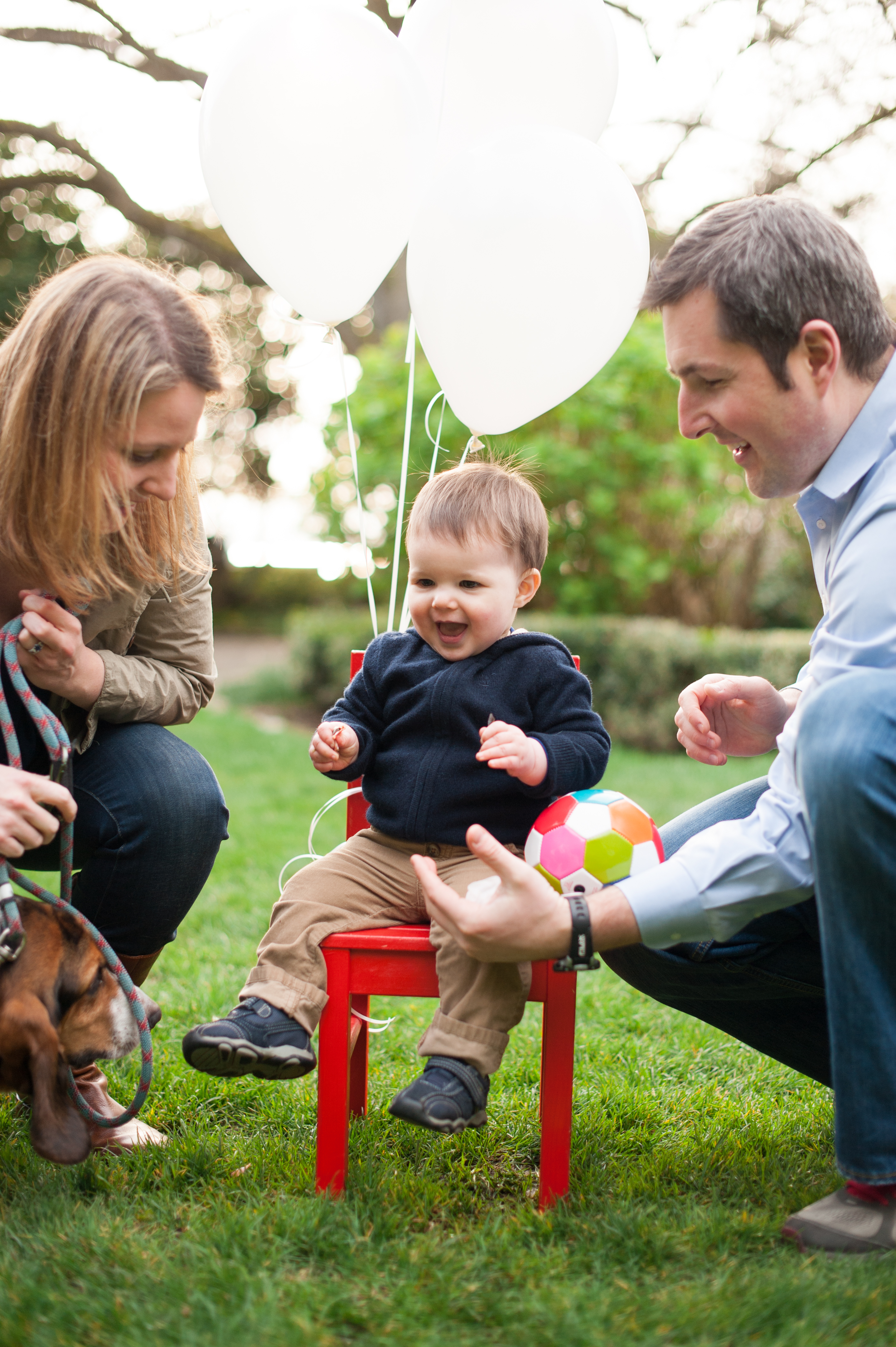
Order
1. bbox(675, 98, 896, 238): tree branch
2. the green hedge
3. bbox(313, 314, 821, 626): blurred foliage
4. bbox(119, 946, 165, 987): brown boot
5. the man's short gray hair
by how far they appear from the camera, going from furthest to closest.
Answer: bbox(675, 98, 896, 238): tree branch < bbox(313, 314, 821, 626): blurred foliage < the green hedge < bbox(119, 946, 165, 987): brown boot < the man's short gray hair

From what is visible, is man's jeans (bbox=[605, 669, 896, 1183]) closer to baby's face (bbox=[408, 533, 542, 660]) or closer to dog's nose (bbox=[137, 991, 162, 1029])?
baby's face (bbox=[408, 533, 542, 660])

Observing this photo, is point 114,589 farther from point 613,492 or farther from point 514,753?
point 613,492

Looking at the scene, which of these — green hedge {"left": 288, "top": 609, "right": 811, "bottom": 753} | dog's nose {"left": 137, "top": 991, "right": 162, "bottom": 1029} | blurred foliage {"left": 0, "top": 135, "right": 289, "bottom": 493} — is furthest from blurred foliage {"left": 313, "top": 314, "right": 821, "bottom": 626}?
dog's nose {"left": 137, "top": 991, "right": 162, "bottom": 1029}

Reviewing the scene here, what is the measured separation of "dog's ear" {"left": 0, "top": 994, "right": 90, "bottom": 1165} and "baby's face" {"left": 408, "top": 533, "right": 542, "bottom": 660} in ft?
3.45

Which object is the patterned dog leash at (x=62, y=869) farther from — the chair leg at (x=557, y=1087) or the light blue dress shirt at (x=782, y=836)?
the light blue dress shirt at (x=782, y=836)

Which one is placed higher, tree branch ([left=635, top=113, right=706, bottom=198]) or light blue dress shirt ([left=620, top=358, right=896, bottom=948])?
tree branch ([left=635, top=113, right=706, bottom=198])

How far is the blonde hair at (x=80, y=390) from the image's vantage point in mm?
1950

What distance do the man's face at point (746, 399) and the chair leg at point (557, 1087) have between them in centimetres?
100

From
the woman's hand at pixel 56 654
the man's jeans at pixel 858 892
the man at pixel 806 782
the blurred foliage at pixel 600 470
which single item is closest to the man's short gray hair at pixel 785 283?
the man at pixel 806 782

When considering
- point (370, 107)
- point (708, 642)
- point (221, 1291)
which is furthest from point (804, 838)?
point (708, 642)

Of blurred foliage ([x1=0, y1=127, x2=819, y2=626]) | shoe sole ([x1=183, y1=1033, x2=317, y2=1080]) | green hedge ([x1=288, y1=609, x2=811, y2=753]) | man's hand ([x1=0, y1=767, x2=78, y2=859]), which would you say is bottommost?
green hedge ([x1=288, y1=609, x2=811, y2=753])

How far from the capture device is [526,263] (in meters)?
2.48

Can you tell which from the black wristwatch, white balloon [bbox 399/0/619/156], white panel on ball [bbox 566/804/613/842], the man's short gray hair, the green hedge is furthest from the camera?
the green hedge

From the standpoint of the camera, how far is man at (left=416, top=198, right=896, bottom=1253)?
171 centimetres
